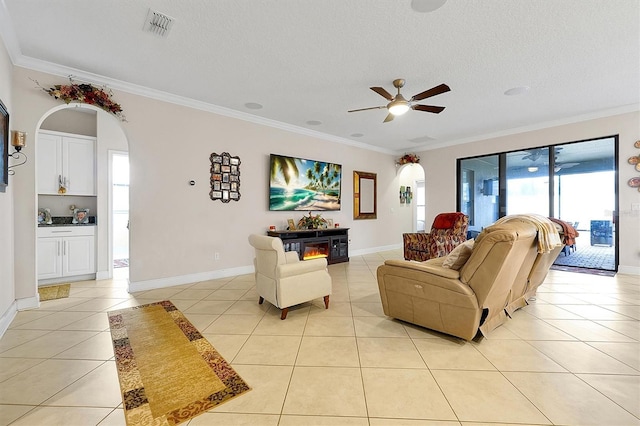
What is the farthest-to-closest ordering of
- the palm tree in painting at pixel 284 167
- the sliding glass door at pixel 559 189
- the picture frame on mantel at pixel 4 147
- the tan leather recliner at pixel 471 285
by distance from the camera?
the palm tree in painting at pixel 284 167, the sliding glass door at pixel 559 189, the picture frame on mantel at pixel 4 147, the tan leather recliner at pixel 471 285

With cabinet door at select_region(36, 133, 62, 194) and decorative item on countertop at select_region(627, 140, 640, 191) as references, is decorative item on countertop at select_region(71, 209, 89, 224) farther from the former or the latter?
decorative item on countertop at select_region(627, 140, 640, 191)

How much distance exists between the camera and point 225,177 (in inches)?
176

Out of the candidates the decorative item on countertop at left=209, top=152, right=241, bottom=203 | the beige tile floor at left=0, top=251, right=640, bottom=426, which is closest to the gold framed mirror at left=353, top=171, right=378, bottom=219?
the decorative item on countertop at left=209, top=152, right=241, bottom=203

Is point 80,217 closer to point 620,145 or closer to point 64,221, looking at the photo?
point 64,221

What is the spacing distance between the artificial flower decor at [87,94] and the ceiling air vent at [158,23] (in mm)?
1462

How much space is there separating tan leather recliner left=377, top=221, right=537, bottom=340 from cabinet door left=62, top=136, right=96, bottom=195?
17.3 ft

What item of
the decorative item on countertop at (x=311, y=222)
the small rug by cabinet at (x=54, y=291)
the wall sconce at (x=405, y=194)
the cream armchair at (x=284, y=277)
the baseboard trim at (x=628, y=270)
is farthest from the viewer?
the wall sconce at (x=405, y=194)

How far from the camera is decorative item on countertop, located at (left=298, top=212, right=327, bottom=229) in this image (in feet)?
17.5

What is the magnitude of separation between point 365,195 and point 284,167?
2538mm

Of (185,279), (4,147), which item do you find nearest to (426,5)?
(4,147)

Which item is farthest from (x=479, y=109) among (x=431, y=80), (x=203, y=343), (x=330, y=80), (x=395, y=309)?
(x=203, y=343)

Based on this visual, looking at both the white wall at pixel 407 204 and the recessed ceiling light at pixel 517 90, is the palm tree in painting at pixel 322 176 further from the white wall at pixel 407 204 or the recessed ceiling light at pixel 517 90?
the recessed ceiling light at pixel 517 90

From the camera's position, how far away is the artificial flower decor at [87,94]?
311 cm

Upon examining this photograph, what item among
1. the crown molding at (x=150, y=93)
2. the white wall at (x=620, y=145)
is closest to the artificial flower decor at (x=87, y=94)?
the crown molding at (x=150, y=93)
